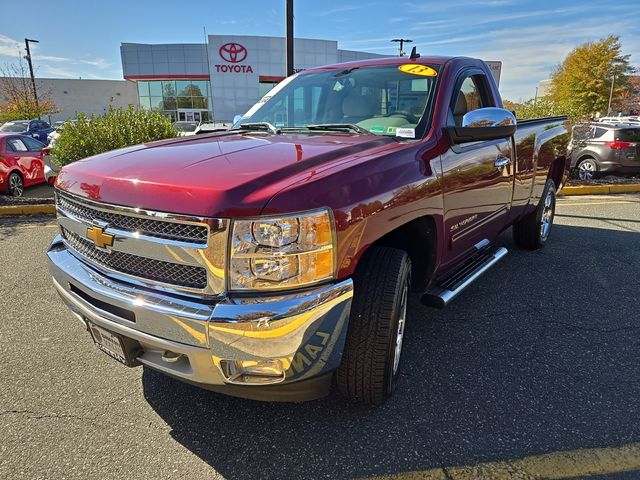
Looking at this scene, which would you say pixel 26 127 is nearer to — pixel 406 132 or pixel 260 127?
pixel 260 127

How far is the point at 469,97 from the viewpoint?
3.54 m

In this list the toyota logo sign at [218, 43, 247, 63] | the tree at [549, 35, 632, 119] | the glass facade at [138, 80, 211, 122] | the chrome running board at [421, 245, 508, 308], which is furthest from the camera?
the tree at [549, 35, 632, 119]

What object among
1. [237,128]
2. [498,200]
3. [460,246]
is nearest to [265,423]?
[460,246]

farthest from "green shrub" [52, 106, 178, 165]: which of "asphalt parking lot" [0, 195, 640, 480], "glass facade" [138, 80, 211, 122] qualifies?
"glass facade" [138, 80, 211, 122]

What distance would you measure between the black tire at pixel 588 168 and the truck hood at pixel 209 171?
10.8 m

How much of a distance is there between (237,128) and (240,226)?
6.43ft

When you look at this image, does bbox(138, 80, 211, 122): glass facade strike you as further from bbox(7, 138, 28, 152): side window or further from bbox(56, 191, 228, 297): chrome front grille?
bbox(56, 191, 228, 297): chrome front grille

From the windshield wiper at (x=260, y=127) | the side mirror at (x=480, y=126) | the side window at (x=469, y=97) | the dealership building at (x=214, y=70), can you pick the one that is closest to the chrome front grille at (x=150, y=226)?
the windshield wiper at (x=260, y=127)

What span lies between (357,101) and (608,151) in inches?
409

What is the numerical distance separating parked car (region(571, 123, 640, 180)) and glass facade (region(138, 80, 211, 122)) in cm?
3425

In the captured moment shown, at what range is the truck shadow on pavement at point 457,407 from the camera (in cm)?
217

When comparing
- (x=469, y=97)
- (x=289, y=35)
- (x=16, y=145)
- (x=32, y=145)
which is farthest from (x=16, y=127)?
(x=469, y=97)

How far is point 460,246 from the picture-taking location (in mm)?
3230

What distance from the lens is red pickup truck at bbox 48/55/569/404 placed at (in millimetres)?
1785
